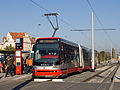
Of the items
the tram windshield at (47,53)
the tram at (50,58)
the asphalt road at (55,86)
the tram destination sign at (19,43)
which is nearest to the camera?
the asphalt road at (55,86)

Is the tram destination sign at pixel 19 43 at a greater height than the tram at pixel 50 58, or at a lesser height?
greater

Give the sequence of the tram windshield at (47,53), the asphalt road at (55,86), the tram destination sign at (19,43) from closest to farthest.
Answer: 1. the asphalt road at (55,86)
2. the tram windshield at (47,53)
3. the tram destination sign at (19,43)

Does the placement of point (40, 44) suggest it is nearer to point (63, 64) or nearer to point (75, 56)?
point (63, 64)

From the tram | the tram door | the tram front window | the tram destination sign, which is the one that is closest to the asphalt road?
the tram

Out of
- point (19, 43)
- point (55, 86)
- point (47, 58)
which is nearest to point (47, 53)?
point (47, 58)

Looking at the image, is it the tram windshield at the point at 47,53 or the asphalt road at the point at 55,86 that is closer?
the asphalt road at the point at 55,86

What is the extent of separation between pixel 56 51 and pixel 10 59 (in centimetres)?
445

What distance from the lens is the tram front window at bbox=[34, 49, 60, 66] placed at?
58.2 feet

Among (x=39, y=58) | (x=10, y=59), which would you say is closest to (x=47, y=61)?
(x=39, y=58)

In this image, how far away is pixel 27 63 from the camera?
23.7m

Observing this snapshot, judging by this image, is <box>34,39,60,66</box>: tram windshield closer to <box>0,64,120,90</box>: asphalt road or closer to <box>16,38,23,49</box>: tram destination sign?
<box>0,64,120,90</box>: asphalt road

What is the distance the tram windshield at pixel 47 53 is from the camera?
17766 mm

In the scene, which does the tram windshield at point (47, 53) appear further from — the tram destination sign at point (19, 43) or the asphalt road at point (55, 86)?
the tram destination sign at point (19, 43)

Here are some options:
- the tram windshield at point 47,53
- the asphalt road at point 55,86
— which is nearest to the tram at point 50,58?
the tram windshield at point 47,53
